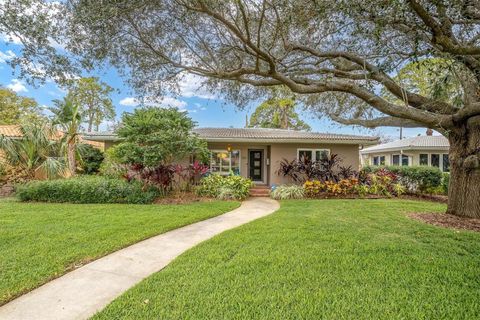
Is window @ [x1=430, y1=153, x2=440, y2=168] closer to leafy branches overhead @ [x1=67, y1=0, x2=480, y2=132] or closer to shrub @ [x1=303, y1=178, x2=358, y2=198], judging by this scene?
shrub @ [x1=303, y1=178, x2=358, y2=198]

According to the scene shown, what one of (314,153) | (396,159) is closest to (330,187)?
(314,153)

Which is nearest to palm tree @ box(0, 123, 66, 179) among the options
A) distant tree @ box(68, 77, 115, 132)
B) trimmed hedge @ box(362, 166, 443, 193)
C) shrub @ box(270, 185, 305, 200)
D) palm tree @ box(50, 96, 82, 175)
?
palm tree @ box(50, 96, 82, 175)

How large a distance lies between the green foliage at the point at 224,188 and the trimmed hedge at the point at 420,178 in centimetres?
842

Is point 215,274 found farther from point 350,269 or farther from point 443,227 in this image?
point 443,227

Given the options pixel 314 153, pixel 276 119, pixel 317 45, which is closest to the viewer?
pixel 317 45

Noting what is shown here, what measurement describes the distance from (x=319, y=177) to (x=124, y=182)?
9.05 m

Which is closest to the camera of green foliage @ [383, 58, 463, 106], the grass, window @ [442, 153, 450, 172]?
the grass

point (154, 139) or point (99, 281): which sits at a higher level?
point (154, 139)

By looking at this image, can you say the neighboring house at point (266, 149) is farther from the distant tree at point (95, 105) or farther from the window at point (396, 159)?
the distant tree at point (95, 105)

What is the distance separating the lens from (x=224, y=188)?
1131 cm

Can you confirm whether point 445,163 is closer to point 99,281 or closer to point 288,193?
point 288,193

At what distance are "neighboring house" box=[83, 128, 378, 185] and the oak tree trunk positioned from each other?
558 cm

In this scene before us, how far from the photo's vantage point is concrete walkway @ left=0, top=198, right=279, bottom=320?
2.92 m

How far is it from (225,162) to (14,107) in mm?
26175
